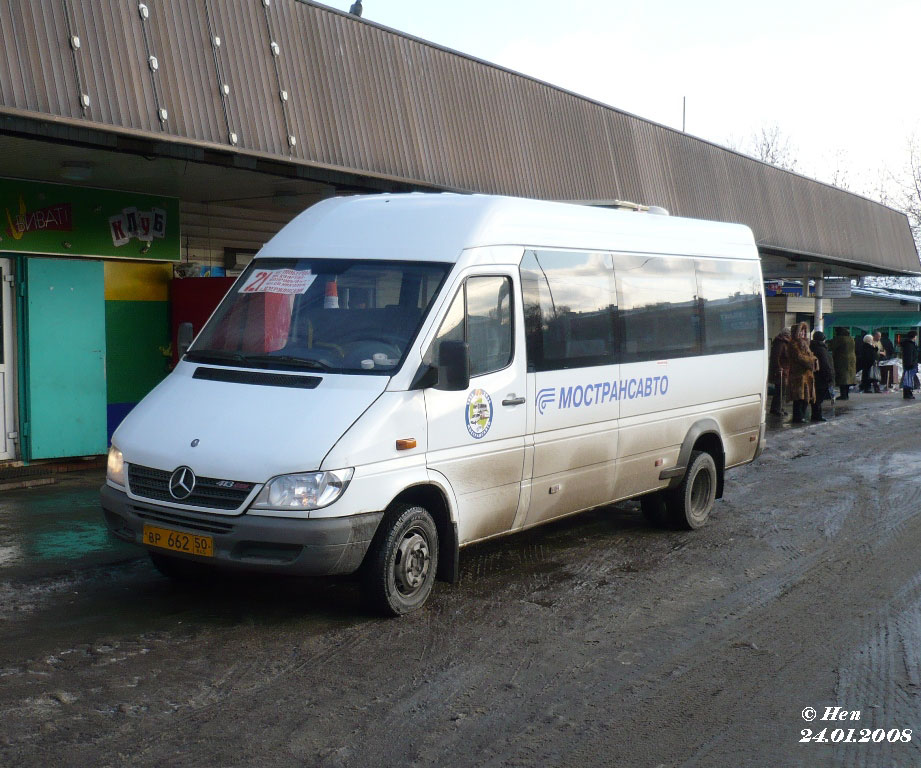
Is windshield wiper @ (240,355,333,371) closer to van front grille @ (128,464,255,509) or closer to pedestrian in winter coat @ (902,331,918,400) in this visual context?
van front grille @ (128,464,255,509)

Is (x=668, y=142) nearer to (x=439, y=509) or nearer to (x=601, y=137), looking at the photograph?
(x=601, y=137)

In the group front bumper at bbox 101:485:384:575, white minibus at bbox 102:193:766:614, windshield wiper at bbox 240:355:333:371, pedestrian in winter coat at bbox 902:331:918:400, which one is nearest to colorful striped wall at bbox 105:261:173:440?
white minibus at bbox 102:193:766:614

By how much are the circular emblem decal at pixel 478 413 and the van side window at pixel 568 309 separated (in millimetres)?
557

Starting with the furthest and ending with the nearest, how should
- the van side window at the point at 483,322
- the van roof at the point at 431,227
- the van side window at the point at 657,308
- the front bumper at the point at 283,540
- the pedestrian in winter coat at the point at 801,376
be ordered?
the pedestrian in winter coat at the point at 801,376, the van side window at the point at 657,308, the van roof at the point at 431,227, the van side window at the point at 483,322, the front bumper at the point at 283,540

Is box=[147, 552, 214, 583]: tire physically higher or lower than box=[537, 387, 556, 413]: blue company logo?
lower

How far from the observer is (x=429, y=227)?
7047 millimetres

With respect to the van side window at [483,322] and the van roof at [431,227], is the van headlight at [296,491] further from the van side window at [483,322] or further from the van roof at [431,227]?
the van roof at [431,227]

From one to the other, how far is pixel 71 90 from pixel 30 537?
12.2 ft

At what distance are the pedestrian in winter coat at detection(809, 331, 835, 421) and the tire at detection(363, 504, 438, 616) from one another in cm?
1505

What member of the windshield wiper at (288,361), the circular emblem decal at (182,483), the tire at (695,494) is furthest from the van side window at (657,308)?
the circular emblem decal at (182,483)

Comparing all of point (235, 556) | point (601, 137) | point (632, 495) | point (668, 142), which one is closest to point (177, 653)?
point (235, 556)

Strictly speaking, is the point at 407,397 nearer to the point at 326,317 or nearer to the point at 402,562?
the point at 326,317

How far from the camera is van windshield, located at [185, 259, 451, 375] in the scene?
6543 mm

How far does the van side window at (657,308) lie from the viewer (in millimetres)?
8477
